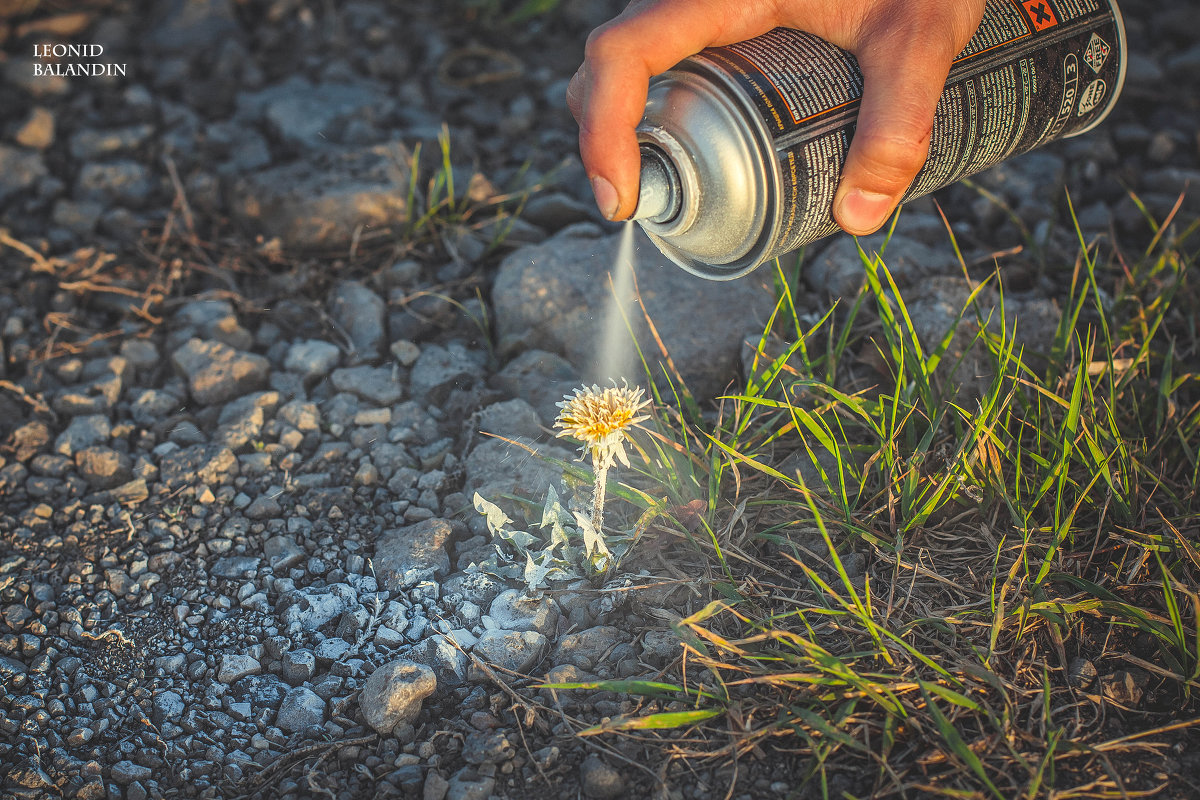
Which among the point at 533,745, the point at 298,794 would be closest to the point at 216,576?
the point at 298,794

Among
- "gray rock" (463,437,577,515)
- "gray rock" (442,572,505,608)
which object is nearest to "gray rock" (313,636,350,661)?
"gray rock" (442,572,505,608)

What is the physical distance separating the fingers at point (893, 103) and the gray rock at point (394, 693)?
1300 mm

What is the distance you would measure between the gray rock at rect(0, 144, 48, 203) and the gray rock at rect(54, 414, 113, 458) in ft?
Result: 4.43

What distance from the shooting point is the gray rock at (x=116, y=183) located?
3.34m

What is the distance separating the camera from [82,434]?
2479mm

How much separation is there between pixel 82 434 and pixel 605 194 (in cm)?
168

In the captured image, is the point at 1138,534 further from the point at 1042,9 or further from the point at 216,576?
the point at 216,576

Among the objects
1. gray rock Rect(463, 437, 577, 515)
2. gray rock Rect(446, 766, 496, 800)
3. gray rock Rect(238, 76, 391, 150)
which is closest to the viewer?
gray rock Rect(446, 766, 496, 800)

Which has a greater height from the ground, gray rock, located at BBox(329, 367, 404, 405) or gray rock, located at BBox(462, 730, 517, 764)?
gray rock, located at BBox(329, 367, 404, 405)

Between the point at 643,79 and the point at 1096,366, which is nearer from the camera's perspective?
the point at 643,79

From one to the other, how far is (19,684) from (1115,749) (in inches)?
86.2

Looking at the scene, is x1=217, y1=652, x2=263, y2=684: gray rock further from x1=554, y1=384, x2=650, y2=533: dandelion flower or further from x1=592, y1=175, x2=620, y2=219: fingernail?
x1=592, y1=175, x2=620, y2=219: fingernail

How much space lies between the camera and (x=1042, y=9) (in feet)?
6.73

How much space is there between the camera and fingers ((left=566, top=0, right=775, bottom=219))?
1774 millimetres
